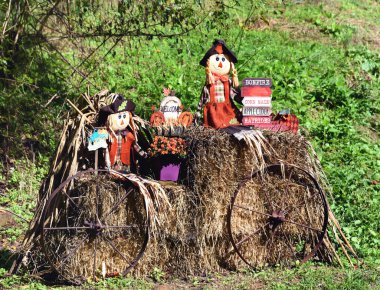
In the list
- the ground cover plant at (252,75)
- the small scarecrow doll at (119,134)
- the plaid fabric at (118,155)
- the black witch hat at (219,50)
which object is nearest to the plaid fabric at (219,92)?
the black witch hat at (219,50)

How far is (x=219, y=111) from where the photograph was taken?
7633mm

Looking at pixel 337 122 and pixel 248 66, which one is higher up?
pixel 248 66

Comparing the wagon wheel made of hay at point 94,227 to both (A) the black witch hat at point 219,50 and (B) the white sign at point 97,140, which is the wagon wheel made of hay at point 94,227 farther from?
(A) the black witch hat at point 219,50

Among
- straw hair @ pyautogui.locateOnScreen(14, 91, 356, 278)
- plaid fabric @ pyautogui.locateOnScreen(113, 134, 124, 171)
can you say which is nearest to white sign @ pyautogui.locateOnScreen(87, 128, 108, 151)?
straw hair @ pyautogui.locateOnScreen(14, 91, 356, 278)

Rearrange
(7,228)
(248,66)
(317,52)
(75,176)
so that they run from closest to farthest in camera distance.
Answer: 1. (75,176)
2. (7,228)
3. (248,66)
4. (317,52)

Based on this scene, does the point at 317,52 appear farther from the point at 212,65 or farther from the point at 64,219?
the point at 64,219

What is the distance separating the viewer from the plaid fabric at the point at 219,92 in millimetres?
7676

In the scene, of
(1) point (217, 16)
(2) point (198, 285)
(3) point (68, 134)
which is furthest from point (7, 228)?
(1) point (217, 16)

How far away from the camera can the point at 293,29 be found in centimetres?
1370

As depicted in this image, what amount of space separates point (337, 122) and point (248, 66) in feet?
5.41

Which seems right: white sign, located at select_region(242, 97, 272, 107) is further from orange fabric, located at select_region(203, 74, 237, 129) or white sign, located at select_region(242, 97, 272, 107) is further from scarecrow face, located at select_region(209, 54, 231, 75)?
scarecrow face, located at select_region(209, 54, 231, 75)

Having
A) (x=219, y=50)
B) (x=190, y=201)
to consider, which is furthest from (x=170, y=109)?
(x=190, y=201)

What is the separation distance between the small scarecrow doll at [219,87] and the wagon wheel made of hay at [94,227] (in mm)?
1215

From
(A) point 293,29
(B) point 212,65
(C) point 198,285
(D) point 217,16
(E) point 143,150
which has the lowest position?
(C) point 198,285
